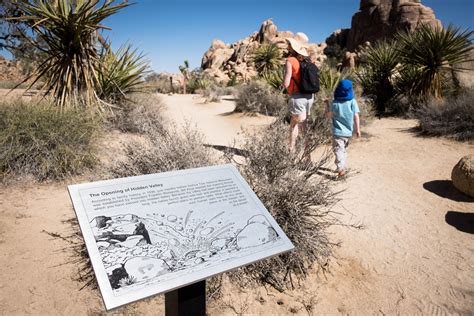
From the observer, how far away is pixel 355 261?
3025mm

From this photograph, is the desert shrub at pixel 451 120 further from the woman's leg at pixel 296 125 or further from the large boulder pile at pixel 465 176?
the woman's leg at pixel 296 125

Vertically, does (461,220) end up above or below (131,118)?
below

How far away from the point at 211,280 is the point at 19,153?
3181mm

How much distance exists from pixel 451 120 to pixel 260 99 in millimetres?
5136

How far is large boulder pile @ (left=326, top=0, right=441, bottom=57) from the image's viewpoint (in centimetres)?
3550

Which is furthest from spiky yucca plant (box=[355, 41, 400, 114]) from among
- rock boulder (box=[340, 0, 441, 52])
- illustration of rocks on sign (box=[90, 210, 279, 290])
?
rock boulder (box=[340, 0, 441, 52])

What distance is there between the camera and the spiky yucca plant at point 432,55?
876 cm

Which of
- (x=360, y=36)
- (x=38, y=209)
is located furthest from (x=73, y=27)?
(x=360, y=36)

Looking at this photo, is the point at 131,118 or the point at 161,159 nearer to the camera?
the point at 161,159

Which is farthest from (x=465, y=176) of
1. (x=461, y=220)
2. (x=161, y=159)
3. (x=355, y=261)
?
(x=161, y=159)

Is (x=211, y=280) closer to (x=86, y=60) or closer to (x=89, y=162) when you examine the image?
(x=89, y=162)

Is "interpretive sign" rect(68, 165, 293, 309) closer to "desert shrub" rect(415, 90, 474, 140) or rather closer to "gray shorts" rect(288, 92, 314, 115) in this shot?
"gray shorts" rect(288, 92, 314, 115)

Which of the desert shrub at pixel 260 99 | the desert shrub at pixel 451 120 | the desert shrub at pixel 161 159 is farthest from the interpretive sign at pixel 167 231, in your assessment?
the desert shrub at pixel 260 99

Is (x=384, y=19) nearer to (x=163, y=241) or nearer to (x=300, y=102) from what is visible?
(x=300, y=102)
